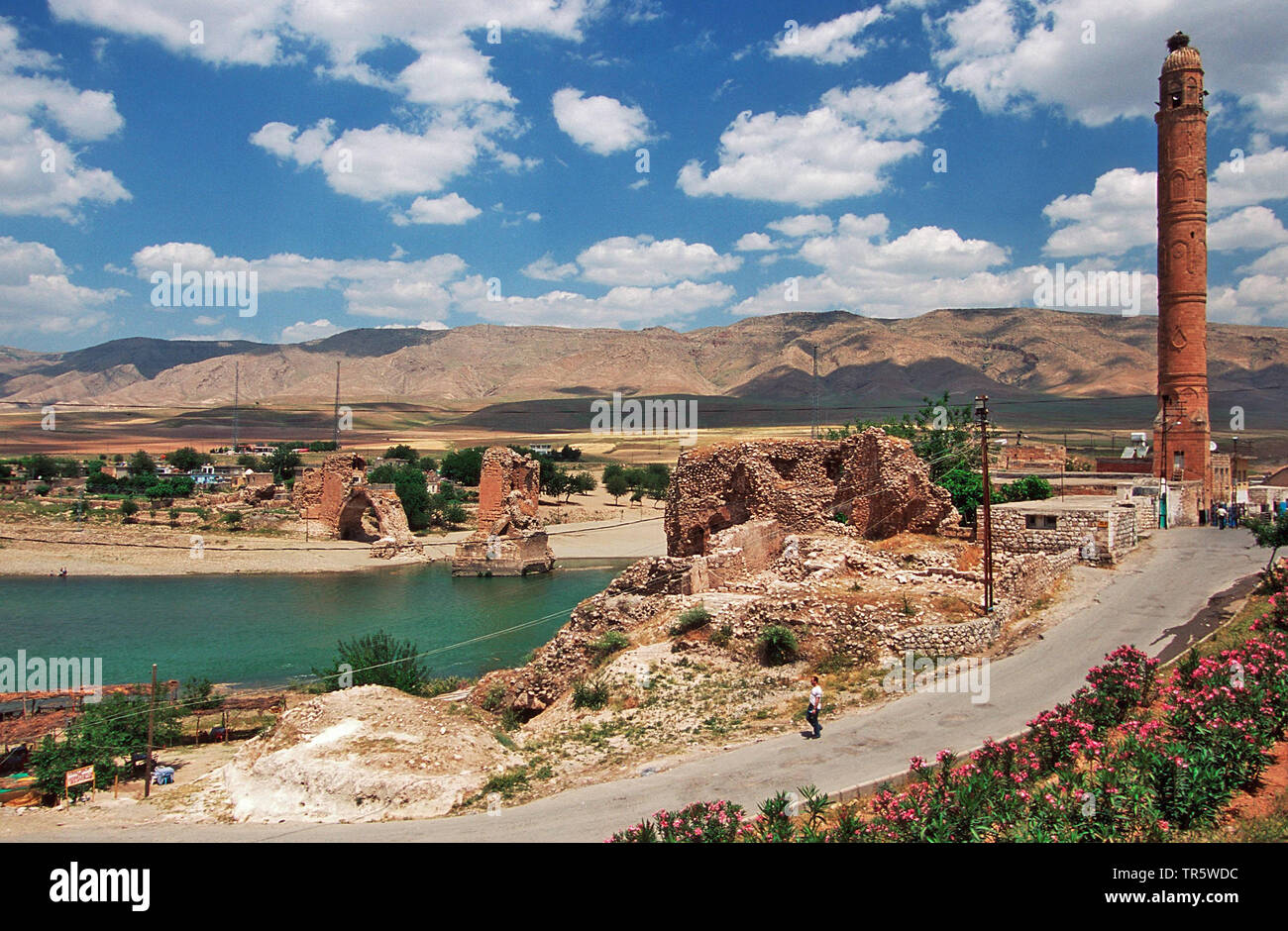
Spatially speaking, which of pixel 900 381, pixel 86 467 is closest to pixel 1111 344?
pixel 900 381

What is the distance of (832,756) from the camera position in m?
10.9

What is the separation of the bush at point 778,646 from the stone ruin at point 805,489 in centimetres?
537

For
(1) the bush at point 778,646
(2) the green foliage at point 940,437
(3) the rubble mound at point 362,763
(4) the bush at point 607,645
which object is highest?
(2) the green foliage at point 940,437

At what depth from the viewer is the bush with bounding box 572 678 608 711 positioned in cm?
1379

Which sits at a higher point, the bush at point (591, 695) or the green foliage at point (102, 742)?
the bush at point (591, 695)

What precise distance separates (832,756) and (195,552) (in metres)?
51.7

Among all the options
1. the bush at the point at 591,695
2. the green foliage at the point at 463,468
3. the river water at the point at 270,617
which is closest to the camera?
the bush at the point at 591,695

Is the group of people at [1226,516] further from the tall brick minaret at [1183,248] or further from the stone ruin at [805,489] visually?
the stone ruin at [805,489]

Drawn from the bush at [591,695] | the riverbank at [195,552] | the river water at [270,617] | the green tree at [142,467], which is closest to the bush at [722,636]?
the bush at [591,695]

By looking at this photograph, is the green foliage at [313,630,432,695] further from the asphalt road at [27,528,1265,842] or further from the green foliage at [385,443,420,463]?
the green foliage at [385,443,420,463]

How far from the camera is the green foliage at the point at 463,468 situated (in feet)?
269

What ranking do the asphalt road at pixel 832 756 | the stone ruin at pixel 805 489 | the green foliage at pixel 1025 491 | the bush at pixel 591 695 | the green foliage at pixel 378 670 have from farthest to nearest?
the green foliage at pixel 1025 491 → the stone ruin at pixel 805 489 → the green foliage at pixel 378 670 → the bush at pixel 591 695 → the asphalt road at pixel 832 756

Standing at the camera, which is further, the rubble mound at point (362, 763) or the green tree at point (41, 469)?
the green tree at point (41, 469)

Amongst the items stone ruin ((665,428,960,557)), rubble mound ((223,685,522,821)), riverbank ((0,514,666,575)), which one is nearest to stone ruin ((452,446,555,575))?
riverbank ((0,514,666,575))
